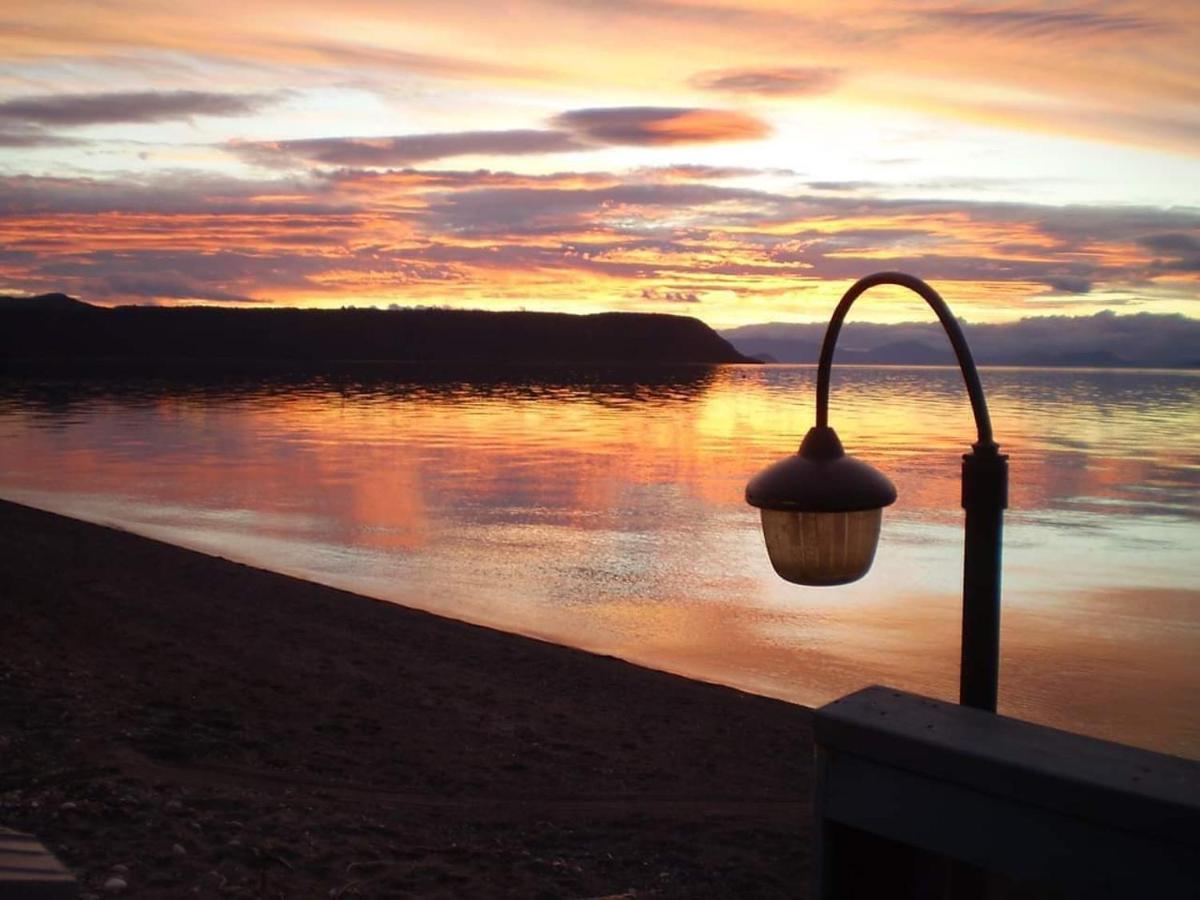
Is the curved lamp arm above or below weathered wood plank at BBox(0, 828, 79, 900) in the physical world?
above

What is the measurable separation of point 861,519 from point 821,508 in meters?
0.18

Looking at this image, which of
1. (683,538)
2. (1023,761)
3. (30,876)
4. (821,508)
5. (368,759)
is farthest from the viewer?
(683,538)

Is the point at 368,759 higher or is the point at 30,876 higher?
the point at 30,876

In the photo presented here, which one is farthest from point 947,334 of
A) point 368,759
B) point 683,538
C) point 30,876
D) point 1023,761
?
point 683,538

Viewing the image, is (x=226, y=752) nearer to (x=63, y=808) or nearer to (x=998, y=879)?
(x=63, y=808)

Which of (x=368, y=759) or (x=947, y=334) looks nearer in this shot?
(x=947, y=334)

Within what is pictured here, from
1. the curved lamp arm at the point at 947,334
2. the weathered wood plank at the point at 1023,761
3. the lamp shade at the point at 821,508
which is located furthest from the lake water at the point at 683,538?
the weathered wood plank at the point at 1023,761

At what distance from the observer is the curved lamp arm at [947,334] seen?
3.51m

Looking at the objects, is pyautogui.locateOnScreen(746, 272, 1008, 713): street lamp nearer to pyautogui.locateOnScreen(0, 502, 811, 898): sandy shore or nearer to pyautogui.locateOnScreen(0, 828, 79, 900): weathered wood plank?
pyautogui.locateOnScreen(0, 828, 79, 900): weathered wood plank

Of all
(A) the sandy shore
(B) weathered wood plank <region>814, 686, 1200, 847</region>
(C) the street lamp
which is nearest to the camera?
(B) weathered wood plank <region>814, 686, 1200, 847</region>

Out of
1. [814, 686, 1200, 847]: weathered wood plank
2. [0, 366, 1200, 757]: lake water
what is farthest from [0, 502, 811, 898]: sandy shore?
[814, 686, 1200, 847]: weathered wood plank

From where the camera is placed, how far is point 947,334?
12.1ft

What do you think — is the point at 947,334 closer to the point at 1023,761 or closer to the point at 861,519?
the point at 861,519

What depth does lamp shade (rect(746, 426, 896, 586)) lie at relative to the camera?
3490 millimetres
